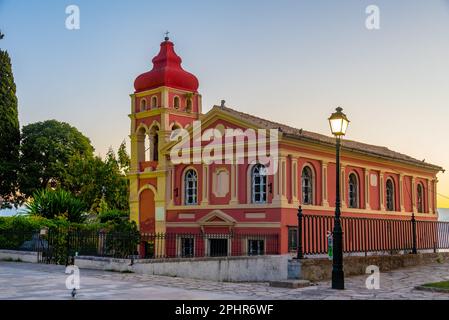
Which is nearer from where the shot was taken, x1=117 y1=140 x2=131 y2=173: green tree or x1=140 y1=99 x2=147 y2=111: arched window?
x1=140 y1=99 x2=147 y2=111: arched window

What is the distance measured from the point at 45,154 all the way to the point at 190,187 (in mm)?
26641

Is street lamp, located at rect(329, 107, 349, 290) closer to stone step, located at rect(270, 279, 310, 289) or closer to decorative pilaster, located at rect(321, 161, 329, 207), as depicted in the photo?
stone step, located at rect(270, 279, 310, 289)

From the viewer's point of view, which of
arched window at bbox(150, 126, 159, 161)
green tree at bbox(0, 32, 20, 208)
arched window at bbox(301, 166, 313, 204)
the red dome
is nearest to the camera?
arched window at bbox(301, 166, 313, 204)

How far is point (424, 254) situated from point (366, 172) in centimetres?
631

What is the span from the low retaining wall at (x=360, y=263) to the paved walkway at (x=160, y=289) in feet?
2.15

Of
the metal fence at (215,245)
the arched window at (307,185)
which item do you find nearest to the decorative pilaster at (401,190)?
the arched window at (307,185)

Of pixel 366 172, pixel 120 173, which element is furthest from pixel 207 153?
pixel 120 173

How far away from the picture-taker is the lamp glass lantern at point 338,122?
13297 mm

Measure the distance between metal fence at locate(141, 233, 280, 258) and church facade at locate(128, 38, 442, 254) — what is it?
0.30 meters

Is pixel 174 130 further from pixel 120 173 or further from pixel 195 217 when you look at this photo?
pixel 120 173

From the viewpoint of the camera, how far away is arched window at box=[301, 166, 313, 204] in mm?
23938


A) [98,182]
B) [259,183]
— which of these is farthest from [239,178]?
[98,182]

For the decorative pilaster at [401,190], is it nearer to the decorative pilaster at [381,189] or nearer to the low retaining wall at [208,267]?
the decorative pilaster at [381,189]

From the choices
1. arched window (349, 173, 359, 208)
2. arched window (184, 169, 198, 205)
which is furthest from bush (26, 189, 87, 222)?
arched window (349, 173, 359, 208)
